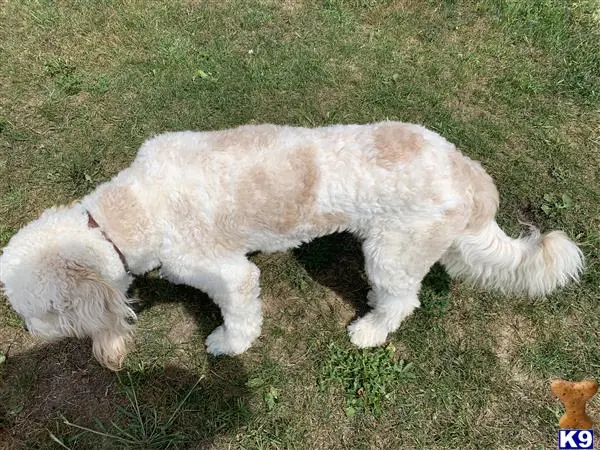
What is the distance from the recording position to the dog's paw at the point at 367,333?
11.2ft

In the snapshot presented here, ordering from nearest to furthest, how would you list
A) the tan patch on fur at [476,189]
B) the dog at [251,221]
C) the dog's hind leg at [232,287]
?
the dog at [251,221] → the tan patch on fur at [476,189] → the dog's hind leg at [232,287]

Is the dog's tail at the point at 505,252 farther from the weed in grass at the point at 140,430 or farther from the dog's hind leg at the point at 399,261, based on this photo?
the weed in grass at the point at 140,430

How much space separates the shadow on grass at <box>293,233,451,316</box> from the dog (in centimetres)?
81

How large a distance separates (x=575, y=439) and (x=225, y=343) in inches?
99.4

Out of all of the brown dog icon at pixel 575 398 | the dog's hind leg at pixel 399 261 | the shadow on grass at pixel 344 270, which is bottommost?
the brown dog icon at pixel 575 398

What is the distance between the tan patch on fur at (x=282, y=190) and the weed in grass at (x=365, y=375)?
1.34m

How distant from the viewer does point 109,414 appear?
3.32m

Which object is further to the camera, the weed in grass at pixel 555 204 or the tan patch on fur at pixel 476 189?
the weed in grass at pixel 555 204

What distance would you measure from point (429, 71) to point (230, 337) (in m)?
3.37

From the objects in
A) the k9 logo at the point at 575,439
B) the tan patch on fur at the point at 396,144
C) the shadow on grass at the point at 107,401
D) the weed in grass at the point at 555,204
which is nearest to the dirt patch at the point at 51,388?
the shadow on grass at the point at 107,401

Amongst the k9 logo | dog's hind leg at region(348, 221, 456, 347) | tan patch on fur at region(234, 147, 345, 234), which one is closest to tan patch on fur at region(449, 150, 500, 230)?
dog's hind leg at region(348, 221, 456, 347)

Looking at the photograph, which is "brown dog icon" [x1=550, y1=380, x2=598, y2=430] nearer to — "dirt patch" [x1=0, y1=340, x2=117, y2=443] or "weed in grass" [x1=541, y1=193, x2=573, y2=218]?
"weed in grass" [x1=541, y1=193, x2=573, y2=218]

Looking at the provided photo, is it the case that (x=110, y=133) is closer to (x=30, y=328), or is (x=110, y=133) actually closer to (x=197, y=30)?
(x=197, y=30)

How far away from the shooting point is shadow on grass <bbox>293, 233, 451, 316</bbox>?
12.1 feet
